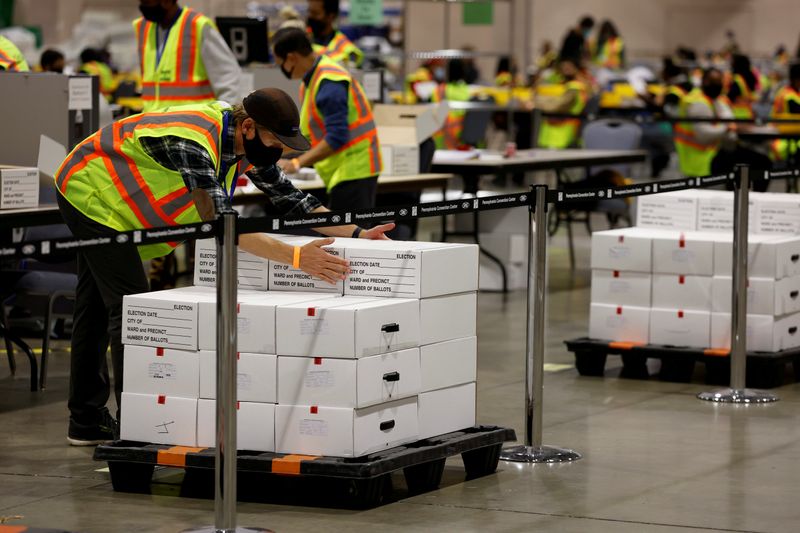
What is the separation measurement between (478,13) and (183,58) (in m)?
6.90

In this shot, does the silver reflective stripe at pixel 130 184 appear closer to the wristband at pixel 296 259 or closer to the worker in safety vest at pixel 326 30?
the wristband at pixel 296 259

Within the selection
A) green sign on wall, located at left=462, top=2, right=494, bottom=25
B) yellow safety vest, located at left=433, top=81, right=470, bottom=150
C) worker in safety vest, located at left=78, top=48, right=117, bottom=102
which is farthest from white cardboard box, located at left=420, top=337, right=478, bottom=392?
yellow safety vest, located at left=433, top=81, right=470, bottom=150

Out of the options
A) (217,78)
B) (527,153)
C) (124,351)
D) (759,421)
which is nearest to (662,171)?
(527,153)

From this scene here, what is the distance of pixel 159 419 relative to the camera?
550 centimetres

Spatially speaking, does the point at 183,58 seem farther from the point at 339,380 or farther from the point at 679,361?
the point at 339,380

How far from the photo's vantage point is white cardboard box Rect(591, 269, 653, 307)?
26.2ft

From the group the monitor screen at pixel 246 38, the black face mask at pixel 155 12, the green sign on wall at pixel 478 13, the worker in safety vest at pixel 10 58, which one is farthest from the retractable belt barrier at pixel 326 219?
the green sign on wall at pixel 478 13

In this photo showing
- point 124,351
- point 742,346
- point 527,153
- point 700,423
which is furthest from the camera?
point 527,153

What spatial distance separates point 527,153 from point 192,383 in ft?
23.6

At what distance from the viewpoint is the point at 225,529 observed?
15.8 ft

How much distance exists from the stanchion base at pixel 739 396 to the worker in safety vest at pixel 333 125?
2.35 metres

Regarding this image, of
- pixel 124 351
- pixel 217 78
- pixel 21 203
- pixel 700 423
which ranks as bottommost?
pixel 700 423

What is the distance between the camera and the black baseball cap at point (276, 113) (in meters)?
5.28

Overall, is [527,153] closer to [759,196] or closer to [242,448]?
[759,196]
